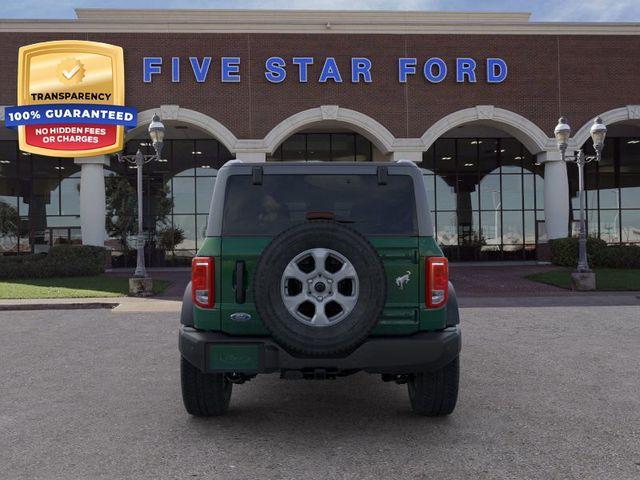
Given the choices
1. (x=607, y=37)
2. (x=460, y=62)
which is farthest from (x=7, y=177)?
(x=607, y=37)

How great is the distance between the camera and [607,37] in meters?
25.1

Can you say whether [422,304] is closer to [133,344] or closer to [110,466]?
[110,466]

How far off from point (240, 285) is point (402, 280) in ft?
3.95

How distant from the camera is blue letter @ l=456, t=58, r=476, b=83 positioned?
2475cm

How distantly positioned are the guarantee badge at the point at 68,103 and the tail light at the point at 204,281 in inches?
828

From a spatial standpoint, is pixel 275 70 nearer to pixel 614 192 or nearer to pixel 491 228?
pixel 491 228

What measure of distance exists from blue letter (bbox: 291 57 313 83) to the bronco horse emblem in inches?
845

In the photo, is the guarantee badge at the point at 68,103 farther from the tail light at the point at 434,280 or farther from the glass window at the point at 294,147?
the tail light at the point at 434,280

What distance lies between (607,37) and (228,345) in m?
26.8

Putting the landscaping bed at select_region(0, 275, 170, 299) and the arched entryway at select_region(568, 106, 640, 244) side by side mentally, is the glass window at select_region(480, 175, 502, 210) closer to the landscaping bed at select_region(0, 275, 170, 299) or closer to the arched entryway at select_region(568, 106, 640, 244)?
the arched entryway at select_region(568, 106, 640, 244)

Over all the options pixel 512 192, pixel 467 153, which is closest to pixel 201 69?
pixel 467 153

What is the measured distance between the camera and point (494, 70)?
24.9 meters

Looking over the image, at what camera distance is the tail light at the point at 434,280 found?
4223 millimetres

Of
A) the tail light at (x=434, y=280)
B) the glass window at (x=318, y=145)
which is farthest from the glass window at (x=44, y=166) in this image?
the tail light at (x=434, y=280)
